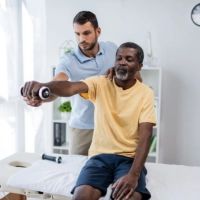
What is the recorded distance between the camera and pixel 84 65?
1.74 m

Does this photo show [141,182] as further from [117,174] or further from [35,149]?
[35,149]

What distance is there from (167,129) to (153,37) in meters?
0.98

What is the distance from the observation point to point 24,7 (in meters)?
2.58

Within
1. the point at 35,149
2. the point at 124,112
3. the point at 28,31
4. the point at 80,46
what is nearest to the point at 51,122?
the point at 35,149

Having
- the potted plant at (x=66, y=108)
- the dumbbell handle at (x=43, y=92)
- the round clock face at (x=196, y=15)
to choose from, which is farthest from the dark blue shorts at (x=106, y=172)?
the round clock face at (x=196, y=15)

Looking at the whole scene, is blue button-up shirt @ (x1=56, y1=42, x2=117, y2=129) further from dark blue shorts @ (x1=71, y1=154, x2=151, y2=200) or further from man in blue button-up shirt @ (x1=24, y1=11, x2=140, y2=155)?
dark blue shorts @ (x1=71, y1=154, x2=151, y2=200)

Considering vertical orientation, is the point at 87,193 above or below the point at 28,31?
below

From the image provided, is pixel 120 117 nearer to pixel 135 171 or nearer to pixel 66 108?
pixel 135 171

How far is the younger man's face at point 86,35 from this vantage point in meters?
1.64

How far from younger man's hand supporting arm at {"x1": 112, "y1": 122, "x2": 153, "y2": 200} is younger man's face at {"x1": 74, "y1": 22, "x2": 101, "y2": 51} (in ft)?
2.01

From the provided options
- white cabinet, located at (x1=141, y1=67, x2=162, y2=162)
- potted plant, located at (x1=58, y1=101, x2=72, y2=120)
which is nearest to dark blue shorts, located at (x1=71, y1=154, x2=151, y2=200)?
white cabinet, located at (x1=141, y1=67, x2=162, y2=162)

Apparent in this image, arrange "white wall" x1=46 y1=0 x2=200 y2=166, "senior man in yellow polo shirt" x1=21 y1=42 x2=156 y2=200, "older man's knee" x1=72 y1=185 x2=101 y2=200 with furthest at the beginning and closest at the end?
"white wall" x1=46 y1=0 x2=200 y2=166
"senior man in yellow polo shirt" x1=21 y1=42 x2=156 y2=200
"older man's knee" x1=72 y1=185 x2=101 y2=200

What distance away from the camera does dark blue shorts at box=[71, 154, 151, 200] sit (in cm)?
123

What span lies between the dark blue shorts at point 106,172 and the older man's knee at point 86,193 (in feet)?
Answer: 0.07
